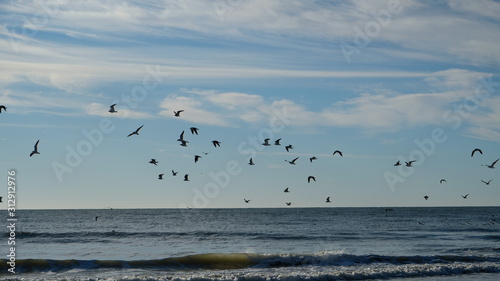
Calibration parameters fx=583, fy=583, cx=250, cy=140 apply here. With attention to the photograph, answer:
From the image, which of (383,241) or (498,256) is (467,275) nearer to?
(498,256)

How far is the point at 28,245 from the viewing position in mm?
51250

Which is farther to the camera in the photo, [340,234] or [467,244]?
[340,234]

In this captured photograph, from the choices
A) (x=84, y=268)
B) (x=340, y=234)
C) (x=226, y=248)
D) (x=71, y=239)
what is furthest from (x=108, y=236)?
(x=84, y=268)

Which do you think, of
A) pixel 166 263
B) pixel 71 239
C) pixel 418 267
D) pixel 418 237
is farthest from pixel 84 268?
pixel 418 237

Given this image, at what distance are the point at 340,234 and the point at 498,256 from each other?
24667 millimetres

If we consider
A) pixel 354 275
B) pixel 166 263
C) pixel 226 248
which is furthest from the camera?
pixel 226 248

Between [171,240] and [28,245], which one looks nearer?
[28,245]

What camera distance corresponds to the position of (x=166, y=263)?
3512 centimetres

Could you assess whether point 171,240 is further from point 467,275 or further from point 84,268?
point 467,275

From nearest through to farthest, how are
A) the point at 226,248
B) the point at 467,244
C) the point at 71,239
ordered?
1. the point at 226,248
2. the point at 467,244
3. the point at 71,239

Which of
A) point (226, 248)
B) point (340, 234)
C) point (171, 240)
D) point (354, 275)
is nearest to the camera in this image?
point (354, 275)

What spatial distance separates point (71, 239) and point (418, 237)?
3474 centimetres

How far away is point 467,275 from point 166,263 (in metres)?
17.1

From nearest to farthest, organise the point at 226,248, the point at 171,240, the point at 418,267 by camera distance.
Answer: the point at 418,267, the point at 226,248, the point at 171,240
